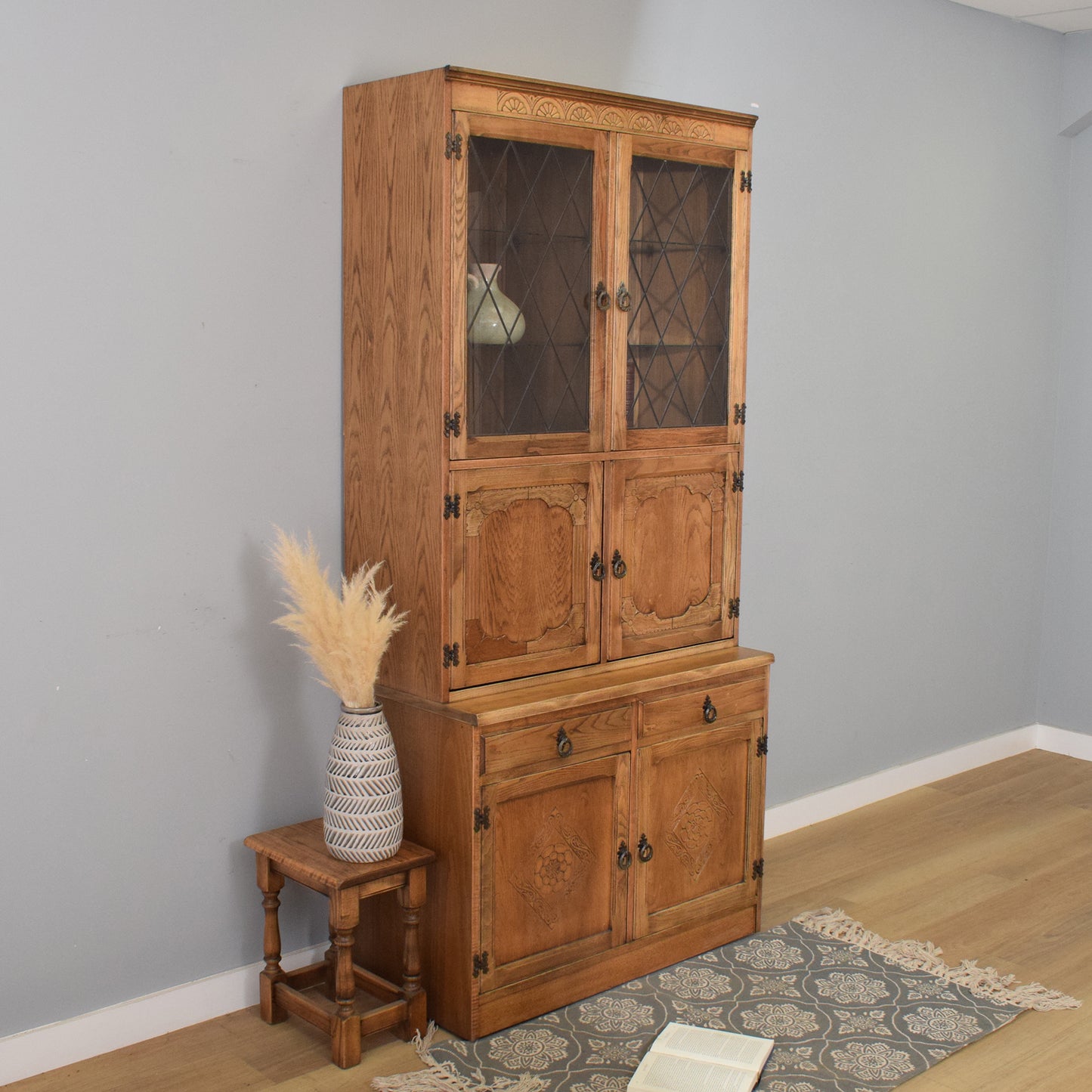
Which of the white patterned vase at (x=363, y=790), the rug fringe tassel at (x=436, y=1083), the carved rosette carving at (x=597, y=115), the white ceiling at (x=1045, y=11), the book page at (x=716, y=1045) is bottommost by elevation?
the rug fringe tassel at (x=436, y=1083)

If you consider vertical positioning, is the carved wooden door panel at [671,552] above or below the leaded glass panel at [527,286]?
below

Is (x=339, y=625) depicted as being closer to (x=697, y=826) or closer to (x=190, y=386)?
(x=190, y=386)

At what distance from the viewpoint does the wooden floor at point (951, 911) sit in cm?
274

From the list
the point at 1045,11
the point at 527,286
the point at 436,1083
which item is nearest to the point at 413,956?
the point at 436,1083

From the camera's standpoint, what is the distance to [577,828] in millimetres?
3004

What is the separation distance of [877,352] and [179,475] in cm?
258

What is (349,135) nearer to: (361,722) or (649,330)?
(649,330)

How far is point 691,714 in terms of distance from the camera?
10.6 ft

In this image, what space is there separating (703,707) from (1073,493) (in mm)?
2662

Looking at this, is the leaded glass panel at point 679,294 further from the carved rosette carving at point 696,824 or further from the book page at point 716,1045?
the book page at point 716,1045

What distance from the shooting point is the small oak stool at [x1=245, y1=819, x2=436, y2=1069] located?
107 inches

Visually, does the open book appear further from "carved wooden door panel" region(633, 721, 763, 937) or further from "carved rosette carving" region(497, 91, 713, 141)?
"carved rosette carving" region(497, 91, 713, 141)

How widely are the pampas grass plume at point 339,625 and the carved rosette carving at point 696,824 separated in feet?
2.96

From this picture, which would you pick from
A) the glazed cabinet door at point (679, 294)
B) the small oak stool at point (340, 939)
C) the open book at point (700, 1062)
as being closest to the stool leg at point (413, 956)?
the small oak stool at point (340, 939)
